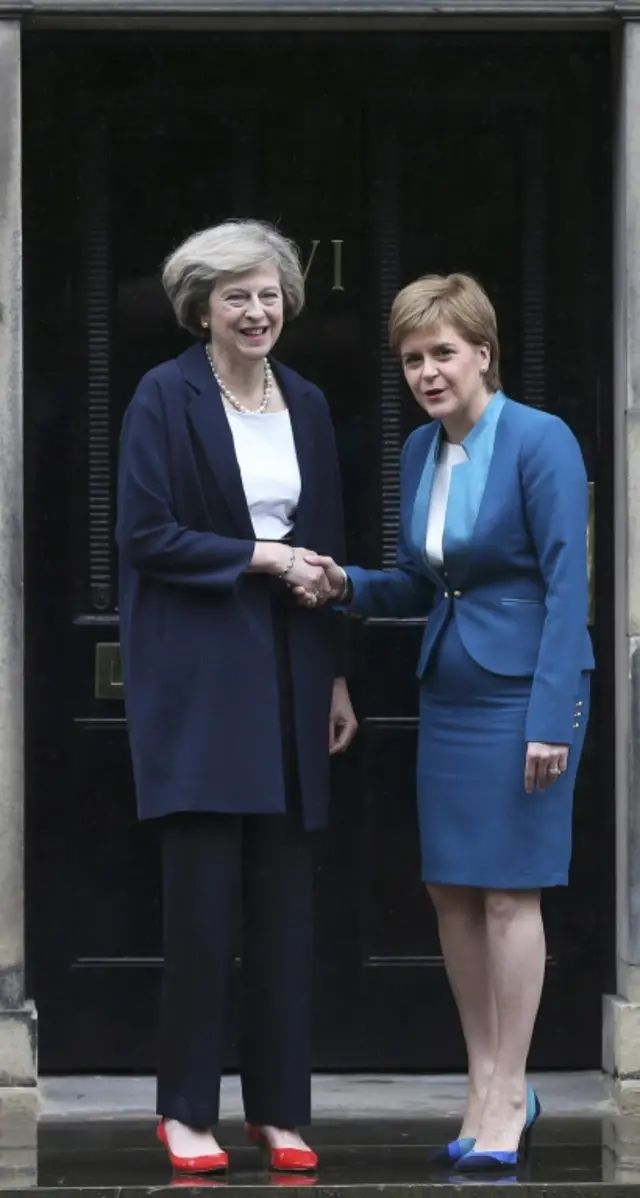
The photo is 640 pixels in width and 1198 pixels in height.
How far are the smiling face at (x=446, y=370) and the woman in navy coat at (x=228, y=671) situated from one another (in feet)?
0.94

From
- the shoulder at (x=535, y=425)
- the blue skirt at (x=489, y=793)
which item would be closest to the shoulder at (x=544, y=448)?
the shoulder at (x=535, y=425)

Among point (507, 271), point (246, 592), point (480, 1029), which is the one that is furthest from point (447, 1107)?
point (507, 271)

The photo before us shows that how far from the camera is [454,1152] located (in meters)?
5.84

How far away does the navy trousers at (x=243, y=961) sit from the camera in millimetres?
5645

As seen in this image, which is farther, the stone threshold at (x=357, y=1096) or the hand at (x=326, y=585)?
the stone threshold at (x=357, y=1096)

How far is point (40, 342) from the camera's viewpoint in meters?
6.79

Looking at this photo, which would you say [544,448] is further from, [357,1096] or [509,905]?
[357,1096]

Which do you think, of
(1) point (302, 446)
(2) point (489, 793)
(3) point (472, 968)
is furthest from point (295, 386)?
(3) point (472, 968)

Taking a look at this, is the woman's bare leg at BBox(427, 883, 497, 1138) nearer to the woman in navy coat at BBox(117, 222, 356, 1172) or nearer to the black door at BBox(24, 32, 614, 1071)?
the woman in navy coat at BBox(117, 222, 356, 1172)

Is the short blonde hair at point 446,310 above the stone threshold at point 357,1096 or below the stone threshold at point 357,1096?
above

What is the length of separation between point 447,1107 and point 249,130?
2.62m

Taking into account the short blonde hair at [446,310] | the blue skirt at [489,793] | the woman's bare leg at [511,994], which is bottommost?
the woman's bare leg at [511,994]

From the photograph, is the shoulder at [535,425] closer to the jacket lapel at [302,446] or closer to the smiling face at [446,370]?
the smiling face at [446,370]

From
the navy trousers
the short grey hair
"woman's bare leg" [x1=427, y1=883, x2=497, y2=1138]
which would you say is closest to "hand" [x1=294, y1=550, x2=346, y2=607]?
the navy trousers
